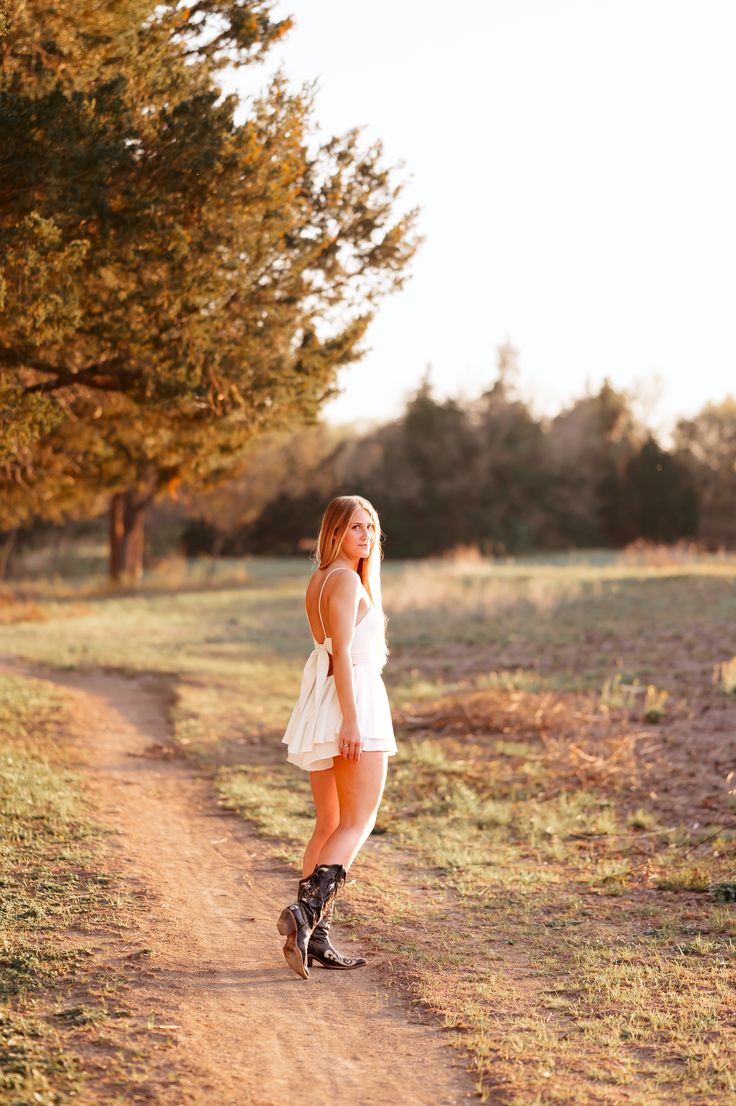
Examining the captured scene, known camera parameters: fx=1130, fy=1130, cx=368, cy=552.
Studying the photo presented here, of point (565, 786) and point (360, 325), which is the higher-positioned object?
point (360, 325)

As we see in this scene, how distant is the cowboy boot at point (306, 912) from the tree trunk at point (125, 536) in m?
30.6

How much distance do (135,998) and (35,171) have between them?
19.0 feet

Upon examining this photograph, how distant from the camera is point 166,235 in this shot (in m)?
8.77

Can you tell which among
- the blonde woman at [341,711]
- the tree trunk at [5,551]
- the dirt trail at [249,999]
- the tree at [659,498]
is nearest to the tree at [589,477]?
the tree at [659,498]

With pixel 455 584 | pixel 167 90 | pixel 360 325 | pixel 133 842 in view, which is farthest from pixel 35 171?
pixel 455 584

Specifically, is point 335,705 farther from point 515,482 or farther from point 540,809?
point 515,482

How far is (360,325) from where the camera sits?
11320mm

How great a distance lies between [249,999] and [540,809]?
492cm

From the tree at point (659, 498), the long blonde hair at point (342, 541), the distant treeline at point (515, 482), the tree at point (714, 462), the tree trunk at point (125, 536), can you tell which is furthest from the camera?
the tree at point (659, 498)

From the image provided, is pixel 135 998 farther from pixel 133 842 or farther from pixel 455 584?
pixel 455 584

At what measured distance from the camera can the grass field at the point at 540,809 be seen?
191 inches

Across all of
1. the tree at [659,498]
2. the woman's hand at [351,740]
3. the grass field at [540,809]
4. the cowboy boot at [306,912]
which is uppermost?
the tree at [659,498]

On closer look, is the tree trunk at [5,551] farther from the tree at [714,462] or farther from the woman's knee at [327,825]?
the woman's knee at [327,825]

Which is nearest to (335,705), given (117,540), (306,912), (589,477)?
(306,912)
